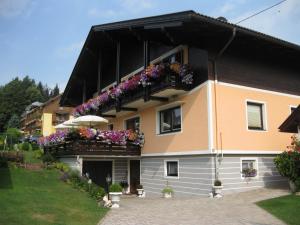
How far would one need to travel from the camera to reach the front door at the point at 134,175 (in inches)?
816

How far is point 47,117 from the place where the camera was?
147 ft

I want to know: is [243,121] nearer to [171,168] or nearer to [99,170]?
[171,168]

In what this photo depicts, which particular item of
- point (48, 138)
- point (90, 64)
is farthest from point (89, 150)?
point (90, 64)

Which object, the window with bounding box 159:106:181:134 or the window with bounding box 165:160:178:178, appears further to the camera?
the window with bounding box 159:106:181:134

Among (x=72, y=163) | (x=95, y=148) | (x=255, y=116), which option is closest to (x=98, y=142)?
(x=95, y=148)

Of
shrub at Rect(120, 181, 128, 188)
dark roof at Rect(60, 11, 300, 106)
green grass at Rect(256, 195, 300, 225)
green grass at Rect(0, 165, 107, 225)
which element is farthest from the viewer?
shrub at Rect(120, 181, 128, 188)

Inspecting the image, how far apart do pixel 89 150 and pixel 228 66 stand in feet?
24.9

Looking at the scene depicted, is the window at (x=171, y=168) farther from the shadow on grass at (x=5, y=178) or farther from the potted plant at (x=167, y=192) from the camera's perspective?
the shadow on grass at (x=5, y=178)

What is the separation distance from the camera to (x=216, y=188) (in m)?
14.1

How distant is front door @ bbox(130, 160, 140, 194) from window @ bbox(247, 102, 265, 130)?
276 inches

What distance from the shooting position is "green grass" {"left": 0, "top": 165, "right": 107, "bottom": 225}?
9.99 metres

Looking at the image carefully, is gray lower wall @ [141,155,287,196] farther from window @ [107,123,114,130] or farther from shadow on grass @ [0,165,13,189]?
window @ [107,123,114,130]

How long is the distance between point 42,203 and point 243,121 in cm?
859

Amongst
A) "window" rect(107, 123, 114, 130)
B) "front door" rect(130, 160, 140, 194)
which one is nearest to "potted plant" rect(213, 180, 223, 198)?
"front door" rect(130, 160, 140, 194)
